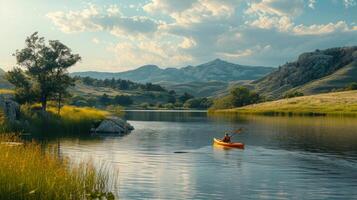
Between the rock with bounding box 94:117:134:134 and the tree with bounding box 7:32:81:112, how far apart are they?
A: 37.2 ft

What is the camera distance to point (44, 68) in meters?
96.7

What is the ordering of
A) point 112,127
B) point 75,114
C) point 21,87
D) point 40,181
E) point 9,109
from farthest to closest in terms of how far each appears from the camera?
point 75,114 < point 112,127 < point 21,87 < point 9,109 < point 40,181

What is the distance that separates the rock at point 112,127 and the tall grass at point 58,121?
166 centimetres

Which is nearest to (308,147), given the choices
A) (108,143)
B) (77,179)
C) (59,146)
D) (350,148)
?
(350,148)

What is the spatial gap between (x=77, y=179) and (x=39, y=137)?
2068 inches

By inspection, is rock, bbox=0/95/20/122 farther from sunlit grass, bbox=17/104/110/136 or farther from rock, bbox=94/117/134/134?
rock, bbox=94/117/134/134

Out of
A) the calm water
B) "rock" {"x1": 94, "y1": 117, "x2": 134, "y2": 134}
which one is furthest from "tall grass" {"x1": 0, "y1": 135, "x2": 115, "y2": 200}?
"rock" {"x1": 94, "y1": 117, "x2": 134, "y2": 134}

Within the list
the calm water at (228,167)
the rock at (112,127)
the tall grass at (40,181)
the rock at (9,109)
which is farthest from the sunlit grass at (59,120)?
the tall grass at (40,181)

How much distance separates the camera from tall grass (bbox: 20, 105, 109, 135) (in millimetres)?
82500

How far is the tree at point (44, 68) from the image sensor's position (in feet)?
314

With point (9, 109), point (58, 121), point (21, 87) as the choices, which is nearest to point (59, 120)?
point (58, 121)

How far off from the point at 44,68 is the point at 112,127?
744 inches

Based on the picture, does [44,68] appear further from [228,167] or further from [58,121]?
[228,167]

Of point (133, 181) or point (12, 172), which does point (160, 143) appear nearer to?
point (133, 181)
